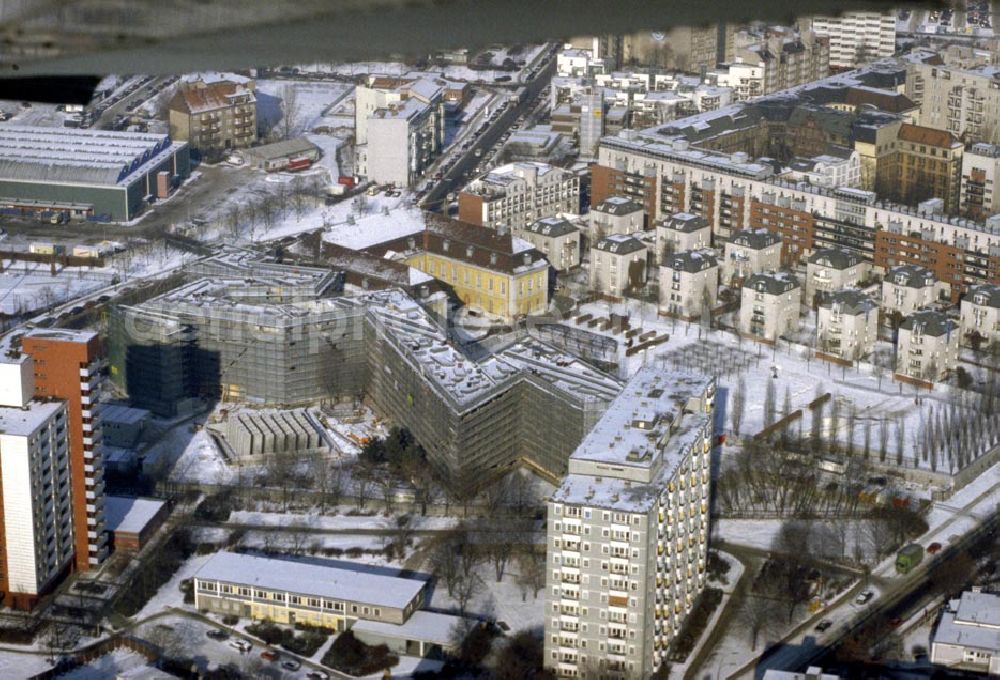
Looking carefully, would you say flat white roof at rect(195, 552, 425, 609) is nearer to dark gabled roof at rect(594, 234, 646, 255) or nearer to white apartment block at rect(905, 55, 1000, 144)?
dark gabled roof at rect(594, 234, 646, 255)

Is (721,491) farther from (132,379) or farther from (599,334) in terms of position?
(132,379)

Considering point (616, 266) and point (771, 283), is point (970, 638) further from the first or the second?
point (616, 266)

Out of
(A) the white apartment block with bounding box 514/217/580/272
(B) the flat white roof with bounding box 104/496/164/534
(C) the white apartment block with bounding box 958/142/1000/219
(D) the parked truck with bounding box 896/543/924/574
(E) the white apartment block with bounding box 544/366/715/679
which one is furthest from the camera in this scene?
(C) the white apartment block with bounding box 958/142/1000/219

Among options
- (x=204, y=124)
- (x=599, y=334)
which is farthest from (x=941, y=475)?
(x=204, y=124)

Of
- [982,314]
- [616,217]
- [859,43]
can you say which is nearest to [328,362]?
[616,217]

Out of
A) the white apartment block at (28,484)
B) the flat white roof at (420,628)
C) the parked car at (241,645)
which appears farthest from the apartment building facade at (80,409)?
the flat white roof at (420,628)

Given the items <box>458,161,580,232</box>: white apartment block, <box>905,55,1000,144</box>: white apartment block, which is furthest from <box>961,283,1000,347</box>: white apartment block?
<box>905,55,1000,144</box>: white apartment block
